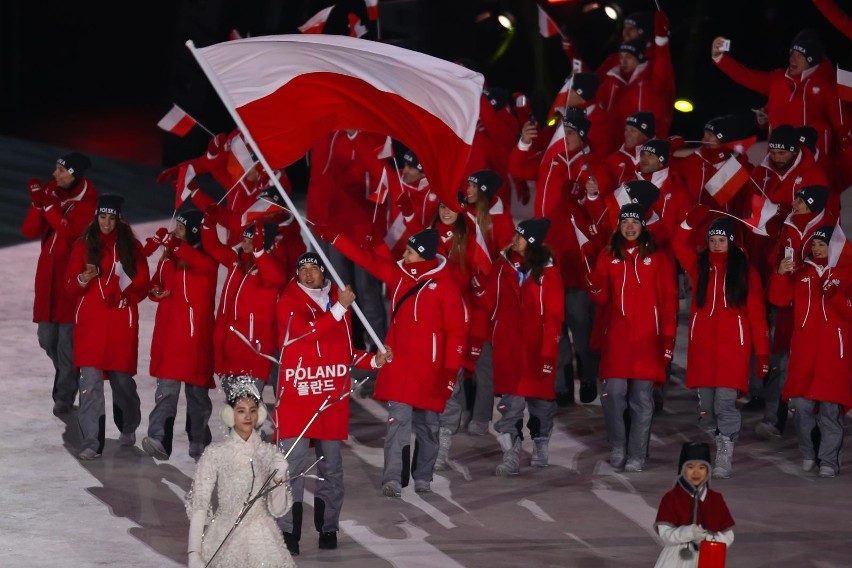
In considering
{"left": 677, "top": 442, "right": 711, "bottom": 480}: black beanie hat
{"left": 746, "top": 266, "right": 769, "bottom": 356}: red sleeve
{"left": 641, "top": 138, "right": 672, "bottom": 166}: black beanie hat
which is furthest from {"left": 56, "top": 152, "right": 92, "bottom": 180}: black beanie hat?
{"left": 677, "top": 442, "right": 711, "bottom": 480}: black beanie hat

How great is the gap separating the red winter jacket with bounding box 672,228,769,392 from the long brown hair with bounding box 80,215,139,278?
3.90 metres

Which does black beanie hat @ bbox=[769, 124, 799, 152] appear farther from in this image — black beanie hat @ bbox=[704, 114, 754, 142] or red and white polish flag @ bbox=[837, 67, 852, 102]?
red and white polish flag @ bbox=[837, 67, 852, 102]

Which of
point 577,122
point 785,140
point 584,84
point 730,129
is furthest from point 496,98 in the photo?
point 785,140

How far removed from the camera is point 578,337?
14.5 metres

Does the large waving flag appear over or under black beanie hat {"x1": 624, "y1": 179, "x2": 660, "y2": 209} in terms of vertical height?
over

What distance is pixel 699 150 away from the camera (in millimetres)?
14711

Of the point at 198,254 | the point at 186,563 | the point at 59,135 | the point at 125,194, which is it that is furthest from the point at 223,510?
the point at 59,135

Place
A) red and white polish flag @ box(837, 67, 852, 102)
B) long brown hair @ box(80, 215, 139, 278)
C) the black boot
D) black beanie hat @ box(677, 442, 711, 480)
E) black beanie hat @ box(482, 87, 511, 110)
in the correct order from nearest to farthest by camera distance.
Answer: black beanie hat @ box(677, 442, 711, 480)
the black boot
long brown hair @ box(80, 215, 139, 278)
red and white polish flag @ box(837, 67, 852, 102)
black beanie hat @ box(482, 87, 511, 110)

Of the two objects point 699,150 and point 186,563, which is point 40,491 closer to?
point 186,563

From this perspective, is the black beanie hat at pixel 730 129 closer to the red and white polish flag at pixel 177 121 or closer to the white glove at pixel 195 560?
the red and white polish flag at pixel 177 121

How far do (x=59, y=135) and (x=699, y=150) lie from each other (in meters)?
10.6

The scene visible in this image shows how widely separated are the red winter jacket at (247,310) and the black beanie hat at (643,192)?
2.61 m

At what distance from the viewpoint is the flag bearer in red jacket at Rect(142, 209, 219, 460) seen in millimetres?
12859

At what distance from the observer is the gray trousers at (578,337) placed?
1443cm
